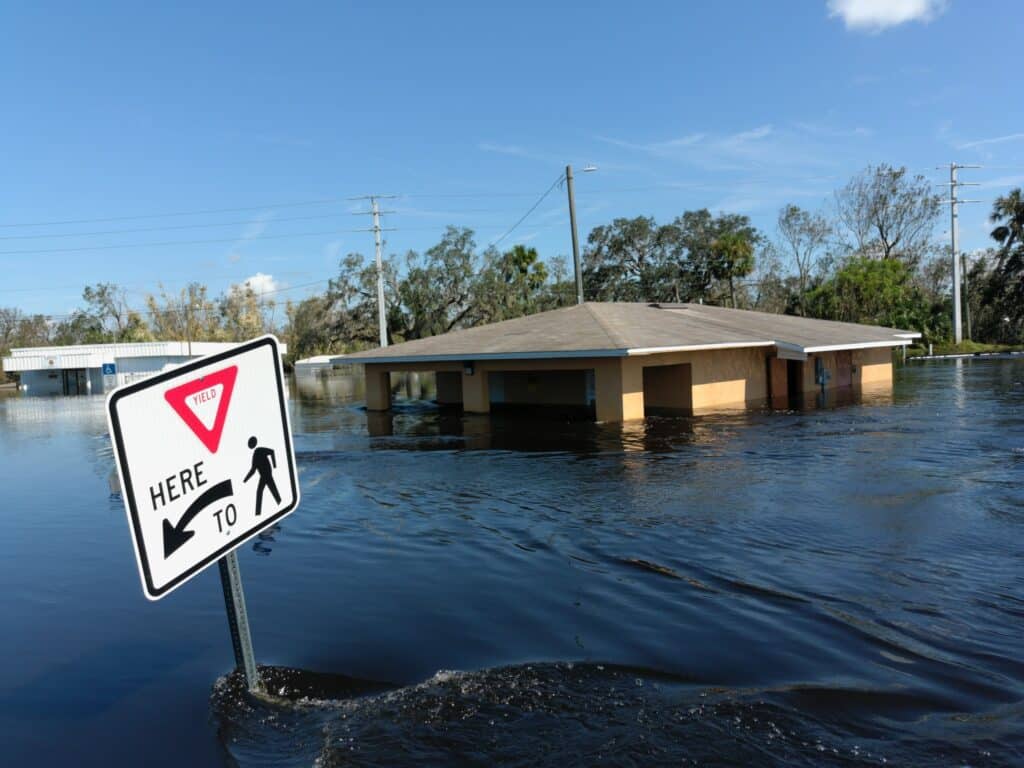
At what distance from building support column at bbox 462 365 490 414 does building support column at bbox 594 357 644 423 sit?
5.00 meters

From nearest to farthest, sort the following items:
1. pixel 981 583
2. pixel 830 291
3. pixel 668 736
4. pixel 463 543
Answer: pixel 668 736 → pixel 981 583 → pixel 463 543 → pixel 830 291

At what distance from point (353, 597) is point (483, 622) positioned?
1.52m

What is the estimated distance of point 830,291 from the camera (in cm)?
5731

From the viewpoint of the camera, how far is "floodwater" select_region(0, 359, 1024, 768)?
448cm

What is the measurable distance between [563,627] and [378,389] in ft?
78.7

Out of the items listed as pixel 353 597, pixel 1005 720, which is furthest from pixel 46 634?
pixel 1005 720

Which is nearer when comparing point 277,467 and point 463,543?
point 277,467

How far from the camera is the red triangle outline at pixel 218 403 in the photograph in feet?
11.1

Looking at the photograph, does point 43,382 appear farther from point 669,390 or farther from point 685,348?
point 685,348

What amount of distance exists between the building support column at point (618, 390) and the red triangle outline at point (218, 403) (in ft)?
59.6

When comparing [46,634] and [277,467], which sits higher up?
[277,467]

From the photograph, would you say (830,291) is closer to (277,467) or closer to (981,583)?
(981,583)

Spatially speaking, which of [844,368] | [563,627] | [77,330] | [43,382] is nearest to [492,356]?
[844,368]

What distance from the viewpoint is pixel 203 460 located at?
346 cm
